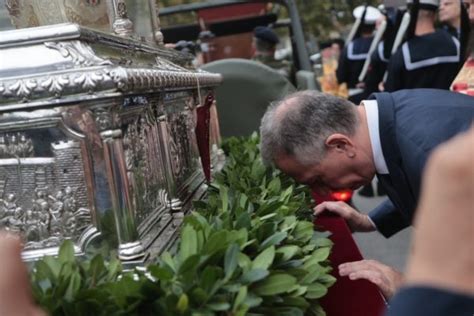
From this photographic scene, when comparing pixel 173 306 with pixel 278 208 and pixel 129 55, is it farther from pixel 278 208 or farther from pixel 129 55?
pixel 129 55

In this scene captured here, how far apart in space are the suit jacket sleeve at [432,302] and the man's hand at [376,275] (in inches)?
41.5

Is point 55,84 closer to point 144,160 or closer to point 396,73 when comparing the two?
point 144,160

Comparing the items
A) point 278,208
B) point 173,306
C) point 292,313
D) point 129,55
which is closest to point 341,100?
point 278,208

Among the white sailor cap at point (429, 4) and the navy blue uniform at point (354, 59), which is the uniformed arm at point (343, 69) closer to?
the navy blue uniform at point (354, 59)

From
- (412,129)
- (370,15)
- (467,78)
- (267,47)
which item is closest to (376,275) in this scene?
(412,129)

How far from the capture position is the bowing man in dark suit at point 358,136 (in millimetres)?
2152

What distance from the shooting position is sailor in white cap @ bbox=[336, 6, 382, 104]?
8.38 m

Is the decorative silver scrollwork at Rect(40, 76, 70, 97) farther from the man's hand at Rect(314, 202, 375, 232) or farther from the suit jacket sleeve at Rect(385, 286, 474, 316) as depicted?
the man's hand at Rect(314, 202, 375, 232)

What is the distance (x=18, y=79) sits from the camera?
5.12 ft

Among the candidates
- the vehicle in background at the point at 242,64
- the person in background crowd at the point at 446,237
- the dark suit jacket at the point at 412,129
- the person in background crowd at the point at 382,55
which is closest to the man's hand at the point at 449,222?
the person in background crowd at the point at 446,237

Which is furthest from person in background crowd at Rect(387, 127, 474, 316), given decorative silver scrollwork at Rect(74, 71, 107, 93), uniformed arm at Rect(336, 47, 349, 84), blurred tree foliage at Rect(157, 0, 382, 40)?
blurred tree foliage at Rect(157, 0, 382, 40)

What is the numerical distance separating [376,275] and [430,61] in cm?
392

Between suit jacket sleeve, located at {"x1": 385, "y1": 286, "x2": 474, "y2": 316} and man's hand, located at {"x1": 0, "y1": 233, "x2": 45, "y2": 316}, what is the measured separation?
0.54 meters

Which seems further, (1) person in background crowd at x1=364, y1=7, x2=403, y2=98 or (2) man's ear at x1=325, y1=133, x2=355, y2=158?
(1) person in background crowd at x1=364, y1=7, x2=403, y2=98
